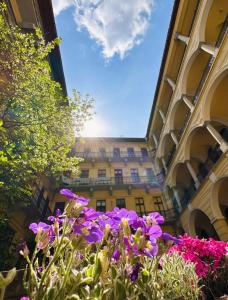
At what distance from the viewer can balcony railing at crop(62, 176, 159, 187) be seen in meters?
19.2

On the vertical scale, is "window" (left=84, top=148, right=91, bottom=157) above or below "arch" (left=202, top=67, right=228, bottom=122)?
above

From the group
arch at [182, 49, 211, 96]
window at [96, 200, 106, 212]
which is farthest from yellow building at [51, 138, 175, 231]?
arch at [182, 49, 211, 96]

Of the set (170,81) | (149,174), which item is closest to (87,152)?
(149,174)

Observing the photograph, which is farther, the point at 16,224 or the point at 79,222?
the point at 16,224

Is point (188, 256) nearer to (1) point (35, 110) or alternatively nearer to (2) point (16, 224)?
(1) point (35, 110)

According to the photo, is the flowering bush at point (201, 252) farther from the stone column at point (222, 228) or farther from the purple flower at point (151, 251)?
the stone column at point (222, 228)

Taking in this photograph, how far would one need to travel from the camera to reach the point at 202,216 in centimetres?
1532

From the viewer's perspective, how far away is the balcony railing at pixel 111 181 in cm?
1921

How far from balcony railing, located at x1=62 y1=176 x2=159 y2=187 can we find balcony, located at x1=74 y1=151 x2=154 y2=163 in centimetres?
260

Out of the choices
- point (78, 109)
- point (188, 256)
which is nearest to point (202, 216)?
point (78, 109)

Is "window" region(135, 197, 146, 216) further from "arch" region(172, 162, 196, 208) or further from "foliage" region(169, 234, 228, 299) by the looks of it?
"foliage" region(169, 234, 228, 299)

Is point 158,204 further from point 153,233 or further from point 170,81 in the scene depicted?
point 153,233

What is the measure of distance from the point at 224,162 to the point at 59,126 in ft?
28.7

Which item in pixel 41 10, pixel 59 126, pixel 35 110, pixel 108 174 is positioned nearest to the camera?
pixel 35 110
